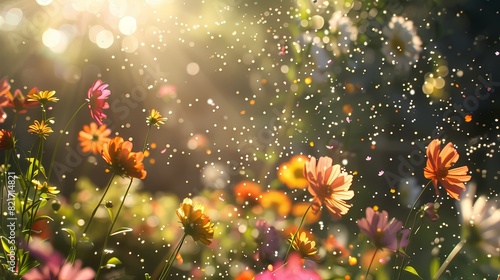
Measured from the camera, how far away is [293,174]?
4.74 ft

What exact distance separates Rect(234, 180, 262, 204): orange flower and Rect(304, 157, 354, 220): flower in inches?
34.1

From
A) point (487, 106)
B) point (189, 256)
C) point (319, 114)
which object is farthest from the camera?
point (487, 106)

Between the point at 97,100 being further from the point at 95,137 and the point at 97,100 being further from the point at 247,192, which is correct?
the point at 247,192

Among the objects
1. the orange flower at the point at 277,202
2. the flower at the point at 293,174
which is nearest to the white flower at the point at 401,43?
the flower at the point at 293,174

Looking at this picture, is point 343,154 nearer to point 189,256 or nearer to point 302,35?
point 302,35

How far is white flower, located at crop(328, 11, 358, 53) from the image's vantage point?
61.3 inches

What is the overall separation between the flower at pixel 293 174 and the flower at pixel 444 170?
2.61 feet

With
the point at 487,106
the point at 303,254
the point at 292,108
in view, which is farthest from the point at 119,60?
the point at 487,106

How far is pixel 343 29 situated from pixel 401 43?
0.20m

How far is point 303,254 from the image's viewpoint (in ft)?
1.95

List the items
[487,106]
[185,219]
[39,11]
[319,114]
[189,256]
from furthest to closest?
[487,106] < [319,114] < [39,11] < [189,256] < [185,219]

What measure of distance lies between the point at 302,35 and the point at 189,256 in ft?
2.41

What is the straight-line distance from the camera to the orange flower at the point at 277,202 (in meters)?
1.43

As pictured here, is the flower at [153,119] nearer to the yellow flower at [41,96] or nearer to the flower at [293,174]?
the yellow flower at [41,96]
